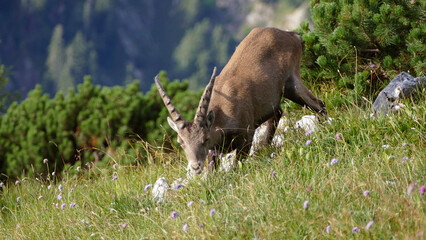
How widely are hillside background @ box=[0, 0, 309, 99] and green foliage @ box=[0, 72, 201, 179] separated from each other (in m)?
146

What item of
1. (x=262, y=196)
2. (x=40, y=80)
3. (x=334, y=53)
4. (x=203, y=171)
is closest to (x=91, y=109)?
(x=334, y=53)

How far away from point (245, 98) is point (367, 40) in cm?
300

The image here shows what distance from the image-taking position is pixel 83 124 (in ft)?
42.1

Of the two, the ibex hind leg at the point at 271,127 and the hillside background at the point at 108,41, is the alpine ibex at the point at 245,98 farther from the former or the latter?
the hillside background at the point at 108,41

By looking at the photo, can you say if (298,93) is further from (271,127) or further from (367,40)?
(367,40)

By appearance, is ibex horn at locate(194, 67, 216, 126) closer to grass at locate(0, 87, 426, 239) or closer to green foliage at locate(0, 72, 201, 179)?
grass at locate(0, 87, 426, 239)

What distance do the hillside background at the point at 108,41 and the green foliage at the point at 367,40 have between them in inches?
5965

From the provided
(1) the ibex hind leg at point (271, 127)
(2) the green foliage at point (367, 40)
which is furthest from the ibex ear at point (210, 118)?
(2) the green foliage at point (367, 40)

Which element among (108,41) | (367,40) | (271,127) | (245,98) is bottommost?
(108,41)

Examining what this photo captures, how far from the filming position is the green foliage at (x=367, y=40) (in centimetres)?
751

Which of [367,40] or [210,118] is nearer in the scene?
[210,118]

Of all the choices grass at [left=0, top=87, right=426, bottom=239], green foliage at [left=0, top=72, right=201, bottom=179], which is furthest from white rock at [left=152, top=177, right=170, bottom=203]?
green foliage at [left=0, top=72, right=201, bottom=179]

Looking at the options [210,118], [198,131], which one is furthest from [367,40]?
[198,131]

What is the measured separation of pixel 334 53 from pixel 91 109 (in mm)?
7544
